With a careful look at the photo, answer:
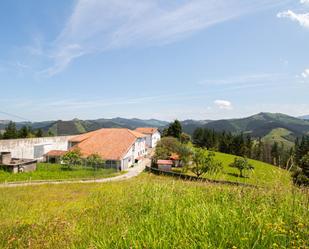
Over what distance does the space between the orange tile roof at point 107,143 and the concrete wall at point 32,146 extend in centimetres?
312

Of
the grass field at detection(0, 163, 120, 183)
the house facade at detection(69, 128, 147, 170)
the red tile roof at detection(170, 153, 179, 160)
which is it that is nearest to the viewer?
the grass field at detection(0, 163, 120, 183)

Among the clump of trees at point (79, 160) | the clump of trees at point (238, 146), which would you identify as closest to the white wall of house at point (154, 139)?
the clump of trees at point (238, 146)

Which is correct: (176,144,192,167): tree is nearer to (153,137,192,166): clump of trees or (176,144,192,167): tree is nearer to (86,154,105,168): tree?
(153,137,192,166): clump of trees

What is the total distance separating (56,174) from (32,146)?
1254 cm

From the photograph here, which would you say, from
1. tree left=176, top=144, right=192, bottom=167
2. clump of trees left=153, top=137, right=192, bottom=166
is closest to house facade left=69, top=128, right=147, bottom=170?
clump of trees left=153, top=137, right=192, bottom=166

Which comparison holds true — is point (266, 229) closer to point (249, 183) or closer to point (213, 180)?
point (249, 183)

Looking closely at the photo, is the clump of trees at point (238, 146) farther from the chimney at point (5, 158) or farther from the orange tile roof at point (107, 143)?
the chimney at point (5, 158)

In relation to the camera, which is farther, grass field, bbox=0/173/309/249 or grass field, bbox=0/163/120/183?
grass field, bbox=0/163/120/183

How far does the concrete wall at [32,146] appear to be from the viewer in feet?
119

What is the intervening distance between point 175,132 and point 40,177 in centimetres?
6378

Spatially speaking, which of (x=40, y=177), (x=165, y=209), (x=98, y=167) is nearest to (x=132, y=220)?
(x=165, y=209)

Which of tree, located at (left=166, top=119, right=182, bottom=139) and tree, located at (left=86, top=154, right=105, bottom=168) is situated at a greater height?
tree, located at (left=166, top=119, right=182, bottom=139)

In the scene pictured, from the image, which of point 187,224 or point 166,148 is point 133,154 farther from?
point 187,224

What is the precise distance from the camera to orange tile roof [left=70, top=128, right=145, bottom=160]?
1745 inches
